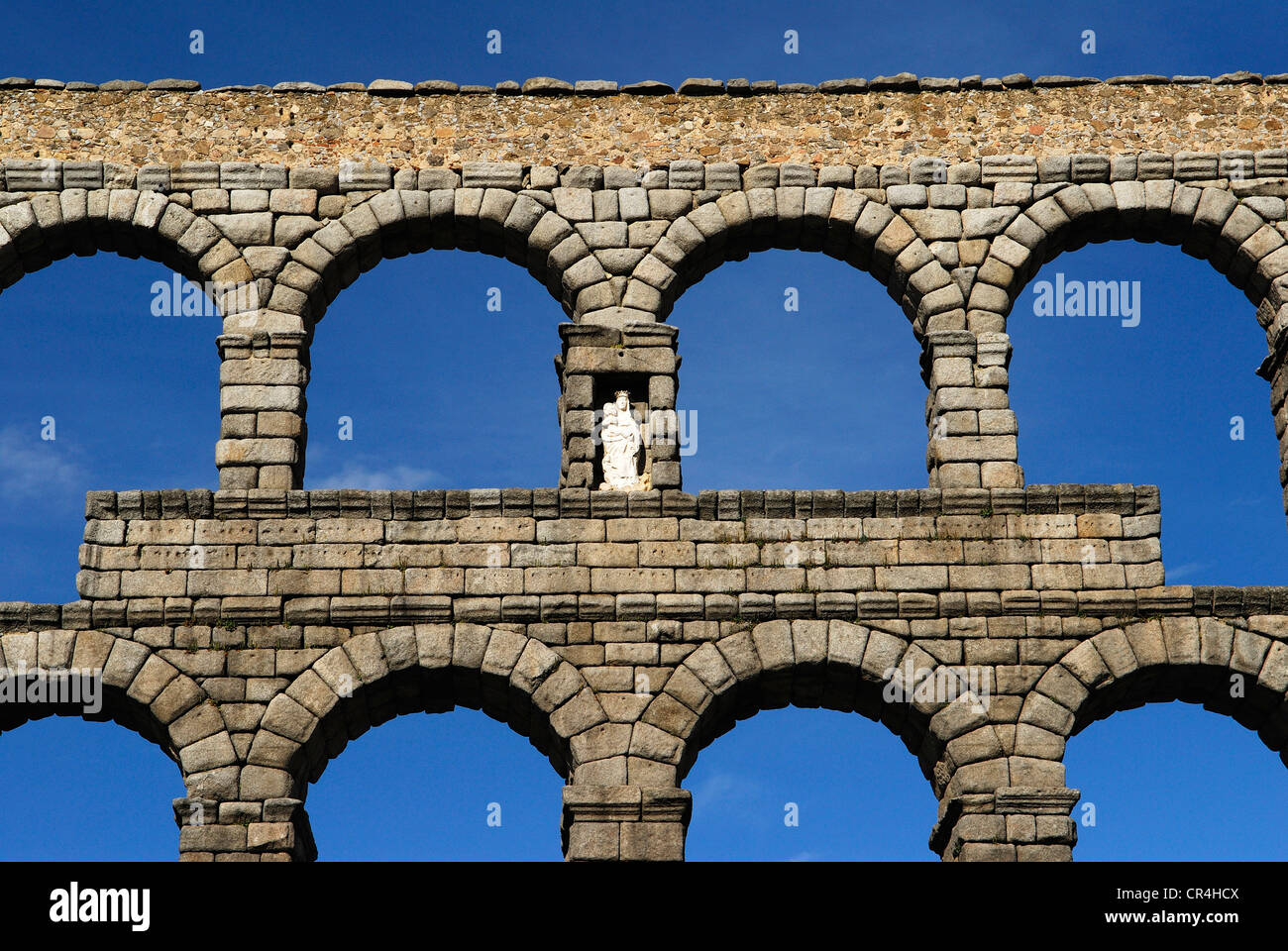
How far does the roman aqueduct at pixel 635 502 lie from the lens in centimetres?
1702

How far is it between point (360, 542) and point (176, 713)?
7.10 ft

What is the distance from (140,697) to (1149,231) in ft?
34.2

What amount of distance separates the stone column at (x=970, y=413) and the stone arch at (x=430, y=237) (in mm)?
3300

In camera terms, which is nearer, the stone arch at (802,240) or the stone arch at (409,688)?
the stone arch at (409,688)

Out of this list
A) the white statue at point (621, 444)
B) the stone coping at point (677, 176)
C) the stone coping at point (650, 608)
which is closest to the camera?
the stone coping at point (650, 608)

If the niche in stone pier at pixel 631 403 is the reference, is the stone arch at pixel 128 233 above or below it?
above

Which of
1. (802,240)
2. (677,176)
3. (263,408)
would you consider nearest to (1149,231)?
(802,240)

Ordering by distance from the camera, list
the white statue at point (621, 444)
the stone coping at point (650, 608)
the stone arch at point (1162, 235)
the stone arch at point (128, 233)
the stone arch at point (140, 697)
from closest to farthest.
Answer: the stone arch at point (140, 697) → the stone coping at point (650, 608) → the white statue at point (621, 444) → the stone arch at point (1162, 235) → the stone arch at point (128, 233)

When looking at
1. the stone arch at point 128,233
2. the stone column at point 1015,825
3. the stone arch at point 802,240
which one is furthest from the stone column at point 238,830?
the stone arch at point 802,240

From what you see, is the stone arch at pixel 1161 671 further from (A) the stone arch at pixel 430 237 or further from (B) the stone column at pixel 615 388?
(A) the stone arch at pixel 430 237

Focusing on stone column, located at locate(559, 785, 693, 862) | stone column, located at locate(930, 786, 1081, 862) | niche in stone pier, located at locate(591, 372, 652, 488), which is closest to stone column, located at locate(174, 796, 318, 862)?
stone column, located at locate(559, 785, 693, 862)

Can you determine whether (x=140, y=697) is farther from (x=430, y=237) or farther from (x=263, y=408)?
(x=430, y=237)

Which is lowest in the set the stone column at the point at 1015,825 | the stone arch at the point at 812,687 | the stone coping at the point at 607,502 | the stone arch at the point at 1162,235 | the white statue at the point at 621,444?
the stone column at the point at 1015,825
